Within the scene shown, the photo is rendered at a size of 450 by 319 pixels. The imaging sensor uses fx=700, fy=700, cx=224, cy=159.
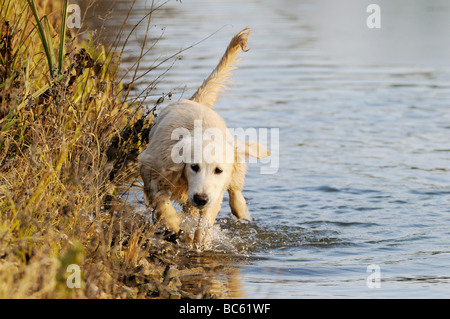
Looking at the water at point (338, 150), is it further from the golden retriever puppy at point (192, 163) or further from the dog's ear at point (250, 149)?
the dog's ear at point (250, 149)

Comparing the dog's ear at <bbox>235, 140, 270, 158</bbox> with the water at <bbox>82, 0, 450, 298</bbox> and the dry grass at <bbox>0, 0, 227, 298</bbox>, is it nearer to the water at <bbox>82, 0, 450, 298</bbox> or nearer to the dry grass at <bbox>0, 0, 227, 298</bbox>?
the water at <bbox>82, 0, 450, 298</bbox>

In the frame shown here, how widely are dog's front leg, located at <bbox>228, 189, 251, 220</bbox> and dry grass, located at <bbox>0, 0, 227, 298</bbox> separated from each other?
38.3 inches

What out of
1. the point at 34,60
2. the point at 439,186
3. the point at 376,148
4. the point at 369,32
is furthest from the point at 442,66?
the point at 34,60

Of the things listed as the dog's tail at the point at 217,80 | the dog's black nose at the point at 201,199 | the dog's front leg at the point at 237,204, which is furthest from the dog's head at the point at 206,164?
the dog's tail at the point at 217,80

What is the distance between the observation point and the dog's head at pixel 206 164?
5562mm

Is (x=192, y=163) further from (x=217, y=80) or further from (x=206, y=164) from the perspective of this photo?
(x=217, y=80)

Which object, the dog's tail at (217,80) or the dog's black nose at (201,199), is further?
the dog's tail at (217,80)

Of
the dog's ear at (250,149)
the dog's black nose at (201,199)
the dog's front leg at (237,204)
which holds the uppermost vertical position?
the dog's ear at (250,149)

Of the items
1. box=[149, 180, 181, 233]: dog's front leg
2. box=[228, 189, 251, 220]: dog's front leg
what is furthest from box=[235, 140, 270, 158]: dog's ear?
box=[149, 180, 181, 233]: dog's front leg

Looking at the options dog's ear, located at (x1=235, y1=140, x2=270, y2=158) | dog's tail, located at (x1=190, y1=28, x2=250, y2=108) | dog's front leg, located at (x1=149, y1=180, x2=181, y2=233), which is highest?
dog's tail, located at (x1=190, y1=28, x2=250, y2=108)

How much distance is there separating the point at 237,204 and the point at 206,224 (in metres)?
0.85

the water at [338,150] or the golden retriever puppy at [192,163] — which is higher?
the golden retriever puppy at [192,163]

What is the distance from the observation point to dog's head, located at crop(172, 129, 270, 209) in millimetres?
5562
